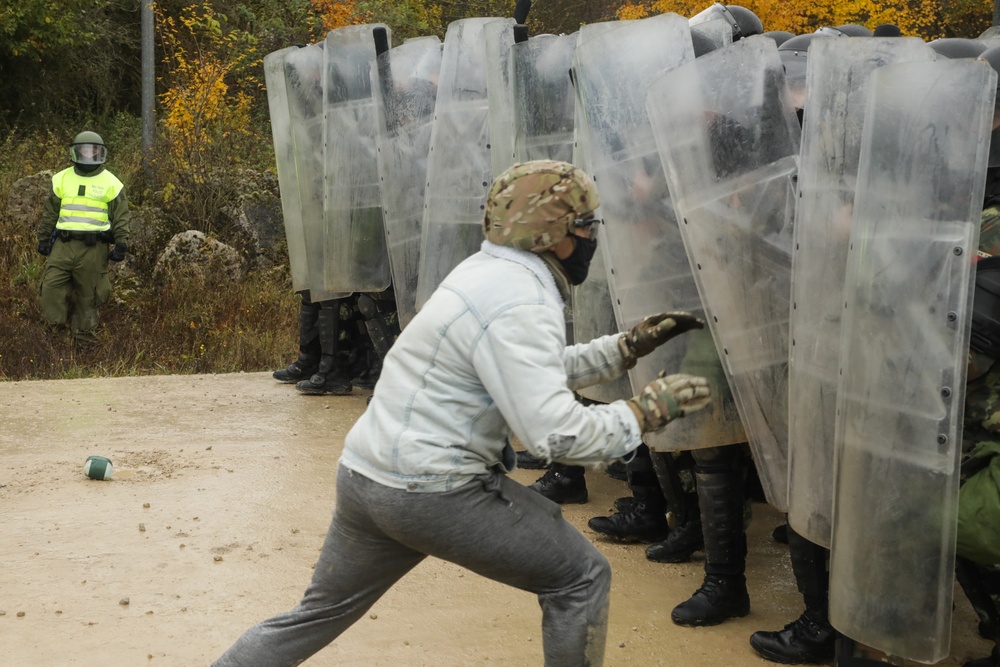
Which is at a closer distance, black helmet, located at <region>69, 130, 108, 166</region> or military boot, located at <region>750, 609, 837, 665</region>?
military boot, located at <region>750, 609, 837, 665</region>

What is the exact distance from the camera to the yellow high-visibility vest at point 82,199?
10336 millimetres

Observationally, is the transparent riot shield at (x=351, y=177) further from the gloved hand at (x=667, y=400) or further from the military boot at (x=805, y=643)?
the gloved hand at (x=667, y=400)

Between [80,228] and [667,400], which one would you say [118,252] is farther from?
[667,400]

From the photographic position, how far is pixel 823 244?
335 centimetres

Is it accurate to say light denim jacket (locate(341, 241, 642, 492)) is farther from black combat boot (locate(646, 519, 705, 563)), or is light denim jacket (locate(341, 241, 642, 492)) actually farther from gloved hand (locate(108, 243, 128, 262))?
gloved hand (locate(108, 243, 128, 262))

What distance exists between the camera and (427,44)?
6.48 meters

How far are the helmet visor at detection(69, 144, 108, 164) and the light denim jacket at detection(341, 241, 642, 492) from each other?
833cm

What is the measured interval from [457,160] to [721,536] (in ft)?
8.65

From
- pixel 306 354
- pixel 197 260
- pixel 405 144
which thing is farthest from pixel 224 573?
pixel 197 260

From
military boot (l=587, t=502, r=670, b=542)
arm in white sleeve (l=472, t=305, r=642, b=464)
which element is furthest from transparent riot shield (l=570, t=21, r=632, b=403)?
arm in white sleeve (l=472, t=305, r=642, b=464)

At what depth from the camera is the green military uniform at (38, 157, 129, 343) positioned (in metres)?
10.4

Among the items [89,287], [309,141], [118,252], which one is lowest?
[89,287]

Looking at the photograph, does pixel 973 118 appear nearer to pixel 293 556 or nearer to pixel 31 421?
pixel 293 556

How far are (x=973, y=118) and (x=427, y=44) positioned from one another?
4087 mm
